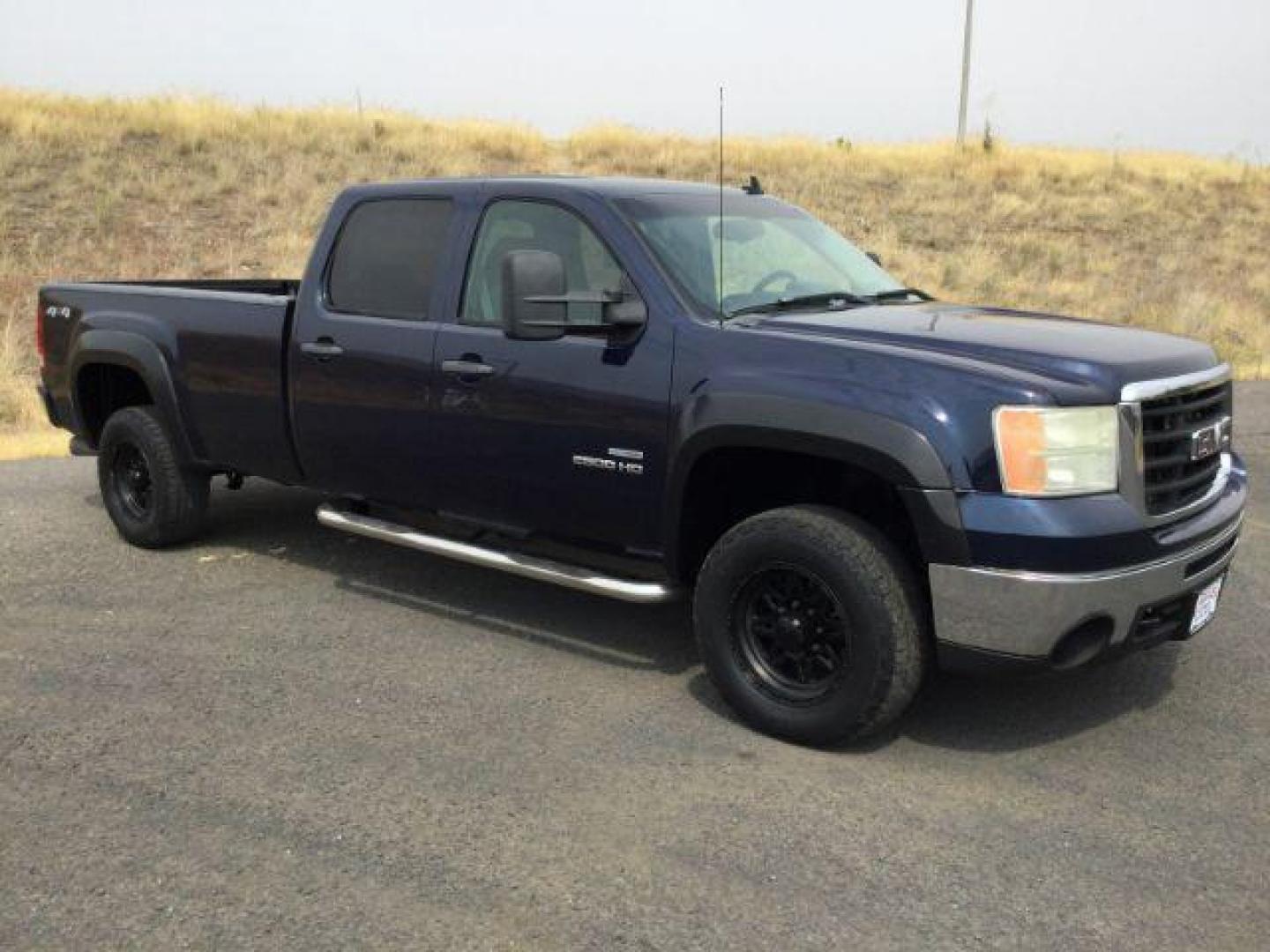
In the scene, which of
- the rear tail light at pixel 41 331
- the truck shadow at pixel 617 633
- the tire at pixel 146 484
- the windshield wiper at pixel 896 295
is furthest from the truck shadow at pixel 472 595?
the windshield wiper at pixel 896 295

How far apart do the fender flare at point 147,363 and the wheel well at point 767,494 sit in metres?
3.06

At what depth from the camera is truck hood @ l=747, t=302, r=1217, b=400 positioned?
385 cm

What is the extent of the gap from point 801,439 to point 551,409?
109 cm

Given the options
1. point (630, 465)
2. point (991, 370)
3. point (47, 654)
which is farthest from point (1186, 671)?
point (47, 654)

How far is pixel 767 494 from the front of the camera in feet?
15.1

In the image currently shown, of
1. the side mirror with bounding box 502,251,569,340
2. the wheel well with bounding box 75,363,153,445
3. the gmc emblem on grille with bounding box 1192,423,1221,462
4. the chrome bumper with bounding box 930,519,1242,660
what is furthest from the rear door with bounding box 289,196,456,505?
the gmc emblem on grille with bounding box 1192,423,1221,462

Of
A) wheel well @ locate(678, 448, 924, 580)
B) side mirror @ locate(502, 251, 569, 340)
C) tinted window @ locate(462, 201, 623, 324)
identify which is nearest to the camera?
wheel well @ locate(678, 448, 924, 580)

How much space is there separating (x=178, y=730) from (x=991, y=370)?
2.96 m

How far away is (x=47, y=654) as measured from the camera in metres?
5.00

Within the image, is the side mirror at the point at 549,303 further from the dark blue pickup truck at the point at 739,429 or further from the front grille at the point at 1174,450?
the front grille at the point at 1174,450

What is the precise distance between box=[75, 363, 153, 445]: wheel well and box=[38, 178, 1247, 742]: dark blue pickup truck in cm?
74

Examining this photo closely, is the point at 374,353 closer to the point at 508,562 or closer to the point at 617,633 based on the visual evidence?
the point at 508,562

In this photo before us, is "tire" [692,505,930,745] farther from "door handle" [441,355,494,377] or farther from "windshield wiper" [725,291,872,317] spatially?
"door handle" [441,355,494,377]

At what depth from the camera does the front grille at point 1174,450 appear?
3.92m
